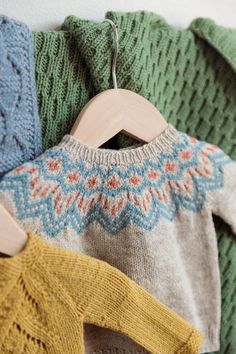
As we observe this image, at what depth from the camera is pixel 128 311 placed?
2.13 ft

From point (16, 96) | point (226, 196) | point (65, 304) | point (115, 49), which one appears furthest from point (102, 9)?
point (65, 304)

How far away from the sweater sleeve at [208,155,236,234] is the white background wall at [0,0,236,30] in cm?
27

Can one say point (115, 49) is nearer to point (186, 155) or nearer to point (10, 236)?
point (186, 155)

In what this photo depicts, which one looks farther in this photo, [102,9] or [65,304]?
[102,9]

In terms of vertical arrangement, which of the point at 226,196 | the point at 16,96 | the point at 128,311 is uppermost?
the point at 16,96

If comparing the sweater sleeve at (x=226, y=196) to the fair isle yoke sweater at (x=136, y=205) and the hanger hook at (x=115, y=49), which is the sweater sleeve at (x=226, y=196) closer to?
the fair isle yoke sweater at (x=136, y=205)

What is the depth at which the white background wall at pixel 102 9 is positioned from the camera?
→ 70 cm

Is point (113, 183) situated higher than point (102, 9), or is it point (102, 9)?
point (102, 9)

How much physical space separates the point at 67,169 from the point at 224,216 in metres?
0.26

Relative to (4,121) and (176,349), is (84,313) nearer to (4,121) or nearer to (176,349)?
(176,349)

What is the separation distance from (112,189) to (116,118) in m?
0.10

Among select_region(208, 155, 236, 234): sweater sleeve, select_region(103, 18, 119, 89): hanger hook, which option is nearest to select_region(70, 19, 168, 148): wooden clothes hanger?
select_region(103, 18, 119, 89): hanger hook

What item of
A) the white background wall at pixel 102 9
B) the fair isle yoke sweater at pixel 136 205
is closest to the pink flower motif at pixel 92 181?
the fair isle yoke sweater at pixel 136 205

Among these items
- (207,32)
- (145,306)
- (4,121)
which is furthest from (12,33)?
(145,306)
